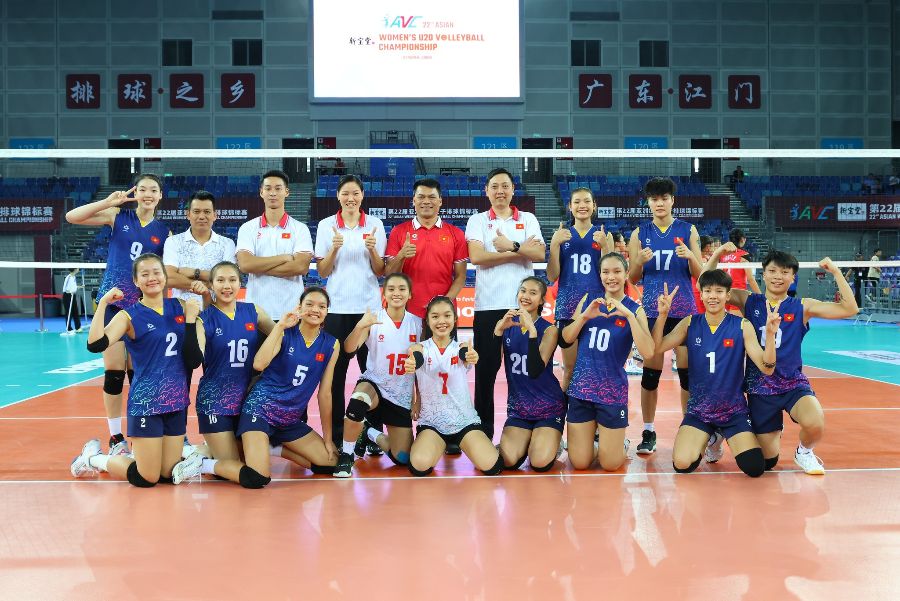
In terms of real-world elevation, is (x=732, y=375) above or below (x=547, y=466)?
above

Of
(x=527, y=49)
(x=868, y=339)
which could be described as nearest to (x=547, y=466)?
(x=868, y=339)

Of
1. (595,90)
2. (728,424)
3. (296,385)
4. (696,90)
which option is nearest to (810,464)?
(728,424)

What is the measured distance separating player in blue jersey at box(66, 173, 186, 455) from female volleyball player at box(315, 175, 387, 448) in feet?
3.05

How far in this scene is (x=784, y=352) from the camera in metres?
4.98

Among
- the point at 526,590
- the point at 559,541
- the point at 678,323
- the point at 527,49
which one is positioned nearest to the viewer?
the point at 526,590

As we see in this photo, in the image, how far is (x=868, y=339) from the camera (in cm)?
1452

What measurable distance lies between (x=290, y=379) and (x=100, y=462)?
4.15 feet

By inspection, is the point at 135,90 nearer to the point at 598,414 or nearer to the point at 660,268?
the point at 660,268

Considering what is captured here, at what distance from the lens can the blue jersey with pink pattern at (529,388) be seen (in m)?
5.21

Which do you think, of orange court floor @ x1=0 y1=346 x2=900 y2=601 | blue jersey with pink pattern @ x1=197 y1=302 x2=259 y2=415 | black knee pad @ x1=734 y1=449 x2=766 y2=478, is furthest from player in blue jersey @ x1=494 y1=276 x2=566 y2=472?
blue jersey with pink pattern @ x1=197 y1=302 x2=259 y2=415

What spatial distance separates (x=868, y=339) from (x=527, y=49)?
51.7ft

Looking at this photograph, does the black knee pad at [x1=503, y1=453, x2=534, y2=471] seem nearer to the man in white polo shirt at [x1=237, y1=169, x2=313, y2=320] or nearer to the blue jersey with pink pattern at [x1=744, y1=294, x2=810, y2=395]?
the blue jersey with pink pattern at [x1=744, y1=294, x2=810, y2=395]

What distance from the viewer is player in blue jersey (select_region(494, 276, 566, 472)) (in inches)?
197

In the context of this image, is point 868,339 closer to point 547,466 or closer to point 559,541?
point 547,466
